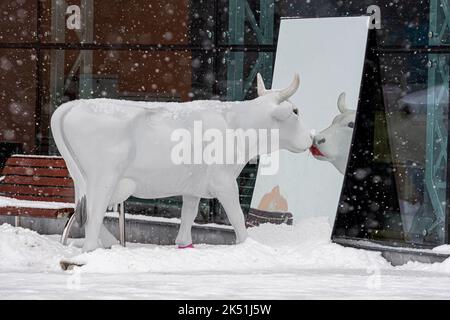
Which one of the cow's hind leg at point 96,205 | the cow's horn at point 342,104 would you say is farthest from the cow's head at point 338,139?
the cow's hind leg at point 96,205

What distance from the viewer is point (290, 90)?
30.9 ft

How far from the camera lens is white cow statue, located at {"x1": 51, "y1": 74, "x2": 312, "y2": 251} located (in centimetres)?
911

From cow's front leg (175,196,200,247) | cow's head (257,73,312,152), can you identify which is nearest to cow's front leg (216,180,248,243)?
cow's front leg (175,196,200,247)

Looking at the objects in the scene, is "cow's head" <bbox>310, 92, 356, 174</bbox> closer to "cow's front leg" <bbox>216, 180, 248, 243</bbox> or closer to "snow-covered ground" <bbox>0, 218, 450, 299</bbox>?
"snow-covered ground" <bbox>0, 218, 450, 299</bbox>

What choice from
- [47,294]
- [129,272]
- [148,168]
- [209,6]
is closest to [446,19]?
[209,6]

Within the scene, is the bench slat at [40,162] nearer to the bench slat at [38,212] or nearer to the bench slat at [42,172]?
the bench slat at [42,172]

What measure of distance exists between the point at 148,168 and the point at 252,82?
9.23 ft

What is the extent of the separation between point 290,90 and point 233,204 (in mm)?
1045

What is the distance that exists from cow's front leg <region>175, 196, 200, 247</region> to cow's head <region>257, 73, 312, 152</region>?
0.89 meters

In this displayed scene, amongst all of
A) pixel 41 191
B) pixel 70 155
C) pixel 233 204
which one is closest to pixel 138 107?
pixel 70 155

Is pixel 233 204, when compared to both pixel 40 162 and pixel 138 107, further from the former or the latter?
pixel 40 162

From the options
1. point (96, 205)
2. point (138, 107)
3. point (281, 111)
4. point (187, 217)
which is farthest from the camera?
point (187, 217)

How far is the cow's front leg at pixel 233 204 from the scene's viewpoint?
951 centimetres

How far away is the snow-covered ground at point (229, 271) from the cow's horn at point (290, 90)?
1.23 meters
